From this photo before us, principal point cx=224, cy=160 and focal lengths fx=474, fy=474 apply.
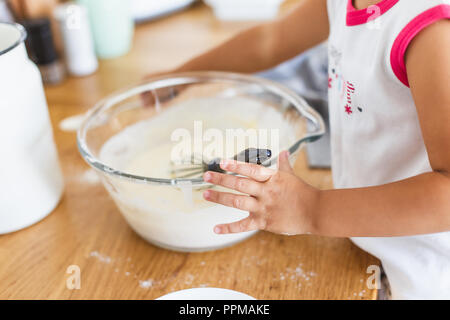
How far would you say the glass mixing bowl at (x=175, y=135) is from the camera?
555 mm

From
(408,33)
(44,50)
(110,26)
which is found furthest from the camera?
(110,26)

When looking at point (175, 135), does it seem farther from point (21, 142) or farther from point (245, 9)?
point (245, 9)

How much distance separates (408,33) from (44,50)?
77 centimetres

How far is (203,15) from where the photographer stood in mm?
1366

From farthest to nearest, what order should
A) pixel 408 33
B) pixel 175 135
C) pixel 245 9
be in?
pixel 245 9 → pixel 175 135 → pixel 408 33

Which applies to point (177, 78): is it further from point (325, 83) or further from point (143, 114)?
point (325, 83)

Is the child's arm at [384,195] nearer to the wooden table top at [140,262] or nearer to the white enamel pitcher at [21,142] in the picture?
the wooden table top at [140,262]

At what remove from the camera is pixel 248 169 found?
0.48m

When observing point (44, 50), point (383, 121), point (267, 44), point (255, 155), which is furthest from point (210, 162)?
point (44, 50)

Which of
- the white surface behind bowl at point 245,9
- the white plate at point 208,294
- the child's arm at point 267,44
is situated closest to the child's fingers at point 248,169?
the white plate at point 208,294

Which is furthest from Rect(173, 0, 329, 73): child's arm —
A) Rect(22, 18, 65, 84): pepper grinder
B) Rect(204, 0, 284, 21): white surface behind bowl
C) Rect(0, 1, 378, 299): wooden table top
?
Rect(204, 0, 284, 21): white surface behind bowl

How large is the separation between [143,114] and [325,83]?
34 cm

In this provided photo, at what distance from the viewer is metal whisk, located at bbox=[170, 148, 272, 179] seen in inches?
21.0

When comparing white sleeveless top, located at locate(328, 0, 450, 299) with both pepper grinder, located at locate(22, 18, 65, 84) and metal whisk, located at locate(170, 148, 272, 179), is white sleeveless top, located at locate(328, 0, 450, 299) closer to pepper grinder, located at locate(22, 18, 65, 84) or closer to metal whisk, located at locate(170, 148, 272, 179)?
metal whisk, located at locate(170, 148, 272, 179)
